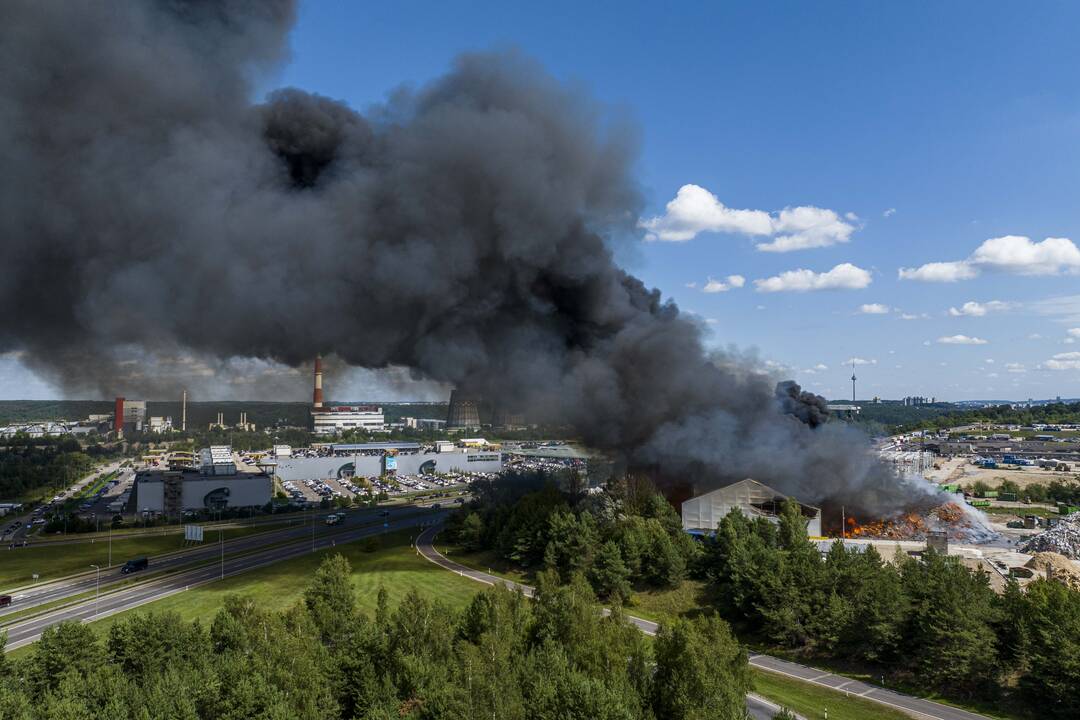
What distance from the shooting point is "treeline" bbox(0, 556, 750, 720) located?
80.8ft

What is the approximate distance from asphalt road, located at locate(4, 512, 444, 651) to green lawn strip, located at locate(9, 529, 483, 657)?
1397mm

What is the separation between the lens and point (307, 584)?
54.8 meters

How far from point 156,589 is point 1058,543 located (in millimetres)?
65653

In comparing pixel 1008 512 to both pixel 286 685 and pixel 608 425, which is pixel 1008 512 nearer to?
pixel 608 425

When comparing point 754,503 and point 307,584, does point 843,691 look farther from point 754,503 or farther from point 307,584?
point 307,584

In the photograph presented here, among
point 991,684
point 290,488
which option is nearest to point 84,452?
point 290,488

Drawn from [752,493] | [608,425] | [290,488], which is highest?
[608,425]

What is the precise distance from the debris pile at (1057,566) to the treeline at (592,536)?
2140cm

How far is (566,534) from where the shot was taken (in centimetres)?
5481

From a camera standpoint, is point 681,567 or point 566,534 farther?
point 566,534

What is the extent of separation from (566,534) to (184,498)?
6976 centimetres

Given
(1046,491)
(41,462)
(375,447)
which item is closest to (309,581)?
(1046,491)

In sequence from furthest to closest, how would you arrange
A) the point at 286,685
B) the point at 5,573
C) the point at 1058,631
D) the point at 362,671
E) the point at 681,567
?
the point at 5,573, the point at 681,567, the point at 1058,631, the point at 362,671, the point at 286,685

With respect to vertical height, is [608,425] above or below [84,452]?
above
